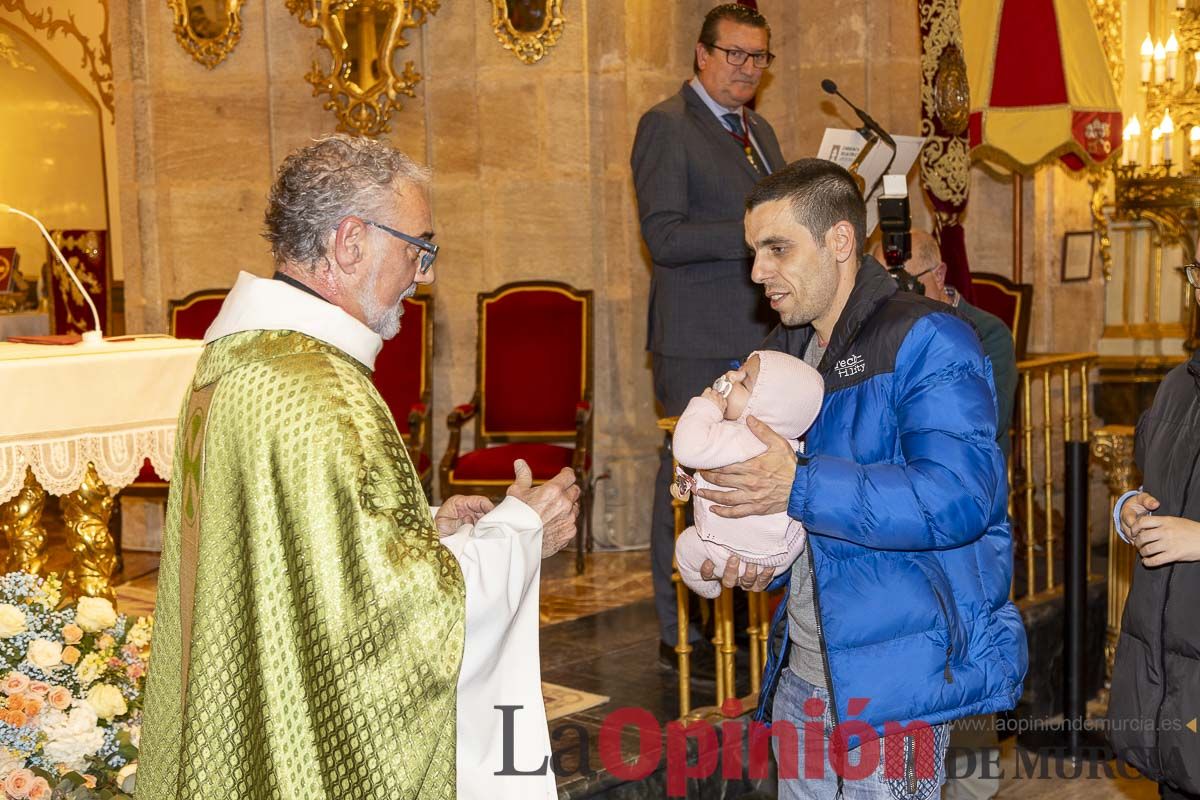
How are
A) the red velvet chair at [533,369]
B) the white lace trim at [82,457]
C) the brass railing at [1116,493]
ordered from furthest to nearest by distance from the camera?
the red velvet chair at [533,369] → the brass railing at [1116,493] → the white lace trim at [82,457]

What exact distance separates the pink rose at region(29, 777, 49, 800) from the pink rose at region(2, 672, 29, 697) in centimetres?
23

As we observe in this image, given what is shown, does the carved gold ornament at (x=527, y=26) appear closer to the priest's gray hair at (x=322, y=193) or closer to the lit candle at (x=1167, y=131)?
the lit candle at (x=1167, y=131)

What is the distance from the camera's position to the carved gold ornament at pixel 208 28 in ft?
23.8

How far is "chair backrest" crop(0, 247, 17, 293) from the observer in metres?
7.25

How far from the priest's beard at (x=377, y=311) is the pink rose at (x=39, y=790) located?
56.1 inches

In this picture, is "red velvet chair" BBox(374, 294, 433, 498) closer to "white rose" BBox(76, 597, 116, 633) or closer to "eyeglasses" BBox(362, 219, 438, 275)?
"white rose" BBox(76, 597, 116, 633)

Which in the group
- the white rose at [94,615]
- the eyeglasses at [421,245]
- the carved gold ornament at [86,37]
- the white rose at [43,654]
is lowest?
the white rose at [43,654]

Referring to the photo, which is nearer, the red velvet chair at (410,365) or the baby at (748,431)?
the baby at (748,431)

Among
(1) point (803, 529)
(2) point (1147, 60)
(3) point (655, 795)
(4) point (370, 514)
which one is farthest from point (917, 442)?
(2) point (1147, 60)

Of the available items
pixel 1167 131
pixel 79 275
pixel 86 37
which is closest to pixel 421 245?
pixel 1167 131

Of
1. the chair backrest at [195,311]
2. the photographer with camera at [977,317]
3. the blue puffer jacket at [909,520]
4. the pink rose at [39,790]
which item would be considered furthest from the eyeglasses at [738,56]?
the chair backrest at [195,311]

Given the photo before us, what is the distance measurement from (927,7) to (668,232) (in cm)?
272

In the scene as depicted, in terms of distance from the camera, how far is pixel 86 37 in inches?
405

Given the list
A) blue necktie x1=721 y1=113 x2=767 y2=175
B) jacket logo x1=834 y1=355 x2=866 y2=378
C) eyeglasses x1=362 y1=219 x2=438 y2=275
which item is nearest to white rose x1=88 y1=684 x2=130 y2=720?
eyeglasses x1=362 y1=219 x2=438 y2=275
